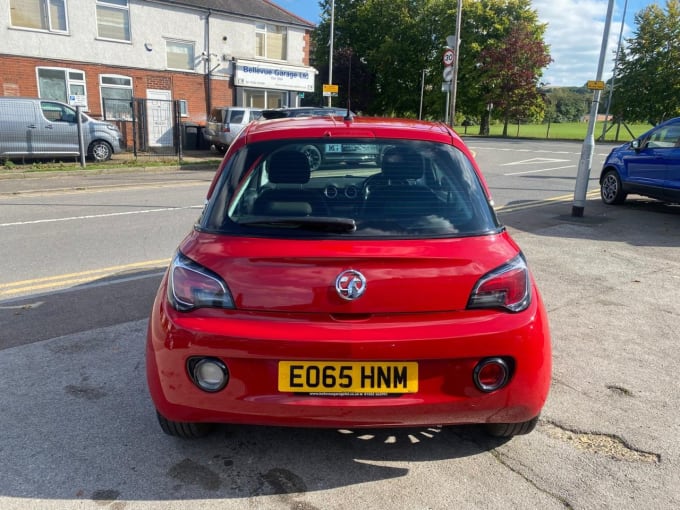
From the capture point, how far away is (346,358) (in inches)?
95.3

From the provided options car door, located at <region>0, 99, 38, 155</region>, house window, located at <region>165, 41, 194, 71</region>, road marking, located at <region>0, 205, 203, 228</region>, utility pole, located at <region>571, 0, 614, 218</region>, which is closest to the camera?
road marking, located at <region>0, 205, 203, 228</region>

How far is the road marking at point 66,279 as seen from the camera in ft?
17.9

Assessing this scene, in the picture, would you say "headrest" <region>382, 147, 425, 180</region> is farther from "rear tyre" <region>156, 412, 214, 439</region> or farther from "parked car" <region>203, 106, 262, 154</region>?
"parked car" <region>203, 106, 262, 154</region>

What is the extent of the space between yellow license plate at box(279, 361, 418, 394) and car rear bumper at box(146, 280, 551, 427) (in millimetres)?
32

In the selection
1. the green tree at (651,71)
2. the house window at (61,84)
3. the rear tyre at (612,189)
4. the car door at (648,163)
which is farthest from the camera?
the green tree at (651,71)

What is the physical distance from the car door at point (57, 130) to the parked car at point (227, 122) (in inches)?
205

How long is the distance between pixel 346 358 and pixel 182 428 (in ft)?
3.31

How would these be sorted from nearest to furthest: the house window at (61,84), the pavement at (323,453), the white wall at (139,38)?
1. the pavement at (323,453)
2. the white wall at (139,38)
3. the house window at (61,84)

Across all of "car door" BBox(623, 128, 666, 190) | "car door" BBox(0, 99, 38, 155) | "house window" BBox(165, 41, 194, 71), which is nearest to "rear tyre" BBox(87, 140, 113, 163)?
"car door" BBox(0, 99, 38, 155)

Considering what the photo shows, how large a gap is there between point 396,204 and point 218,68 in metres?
24.8

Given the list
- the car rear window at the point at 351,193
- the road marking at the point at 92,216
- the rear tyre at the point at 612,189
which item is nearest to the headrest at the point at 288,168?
the car rear window at the point at 351,193

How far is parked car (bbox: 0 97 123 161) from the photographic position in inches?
642

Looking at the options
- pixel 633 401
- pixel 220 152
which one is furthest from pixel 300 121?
pixel 220 152

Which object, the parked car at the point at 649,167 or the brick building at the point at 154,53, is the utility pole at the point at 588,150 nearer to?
the parked car at the point at 649,167
